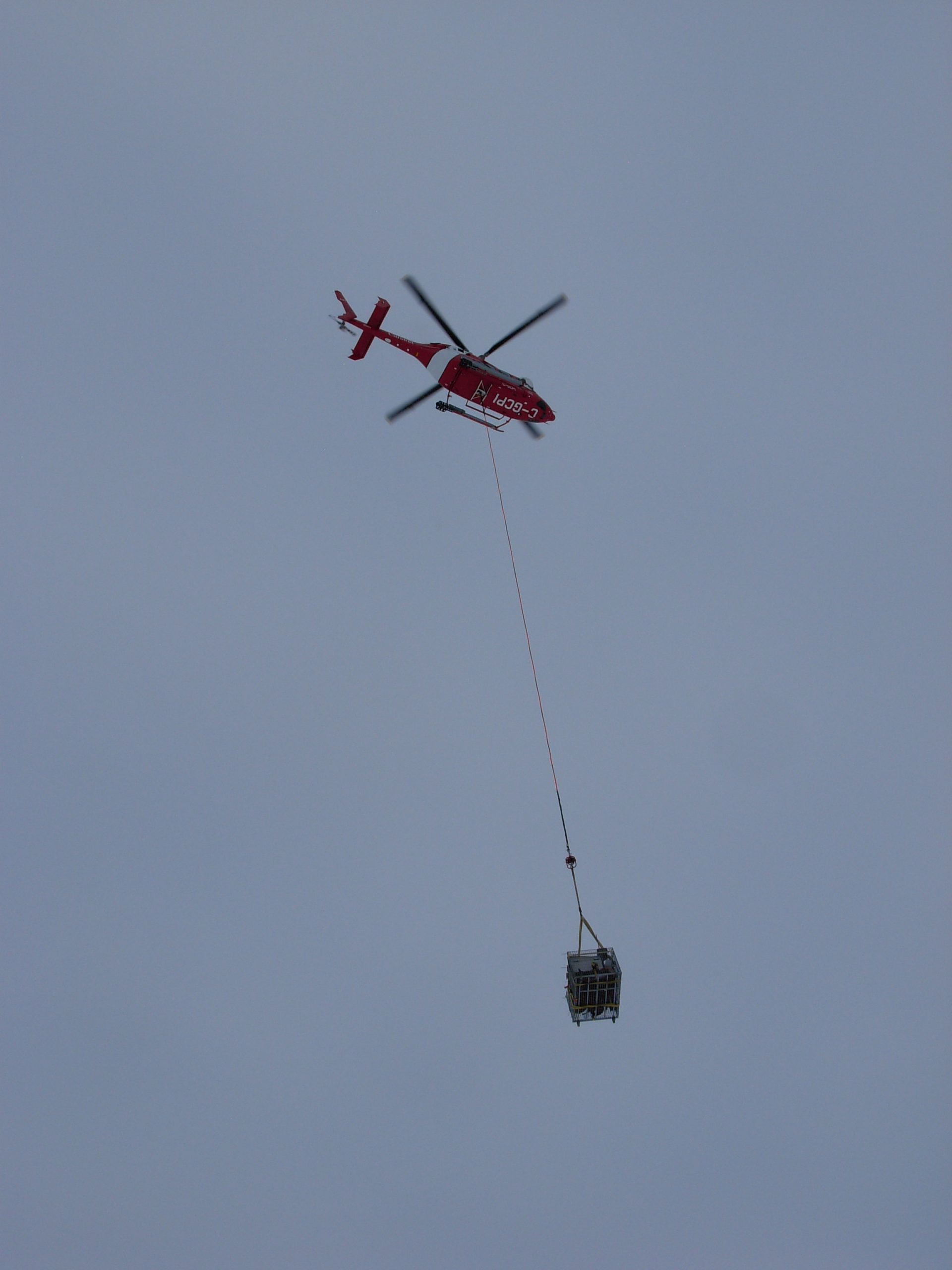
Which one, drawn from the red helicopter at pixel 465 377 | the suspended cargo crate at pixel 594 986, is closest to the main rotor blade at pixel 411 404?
the red helicopter at pixel 465 377

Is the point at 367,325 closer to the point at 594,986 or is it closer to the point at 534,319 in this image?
the point at 534,319

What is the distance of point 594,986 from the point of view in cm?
3222

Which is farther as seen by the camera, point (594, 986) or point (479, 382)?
point (479, 382)

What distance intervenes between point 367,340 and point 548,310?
8.12 m

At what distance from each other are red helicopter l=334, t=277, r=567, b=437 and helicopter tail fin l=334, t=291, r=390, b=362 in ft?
0.07

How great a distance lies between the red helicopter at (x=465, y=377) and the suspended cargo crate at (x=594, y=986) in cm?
1981

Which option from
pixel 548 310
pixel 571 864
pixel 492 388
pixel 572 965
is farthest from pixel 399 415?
pixel 572 965

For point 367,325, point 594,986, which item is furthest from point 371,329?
point 594,986

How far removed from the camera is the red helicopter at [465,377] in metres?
35.3

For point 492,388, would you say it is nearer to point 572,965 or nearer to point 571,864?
point 571,864

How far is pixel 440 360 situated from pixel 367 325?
3.81m

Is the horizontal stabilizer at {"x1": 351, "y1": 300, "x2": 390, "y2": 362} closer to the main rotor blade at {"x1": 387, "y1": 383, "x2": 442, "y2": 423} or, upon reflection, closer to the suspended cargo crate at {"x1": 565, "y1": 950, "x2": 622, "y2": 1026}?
the main rotor blade at {"x1": 387, "y1": 383, "x2": 442, "y2": 423}

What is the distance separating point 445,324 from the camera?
1353 inches

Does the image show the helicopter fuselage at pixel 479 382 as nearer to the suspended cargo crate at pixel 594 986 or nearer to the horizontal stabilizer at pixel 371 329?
the horizontal stabilizer at pixel 371 329
